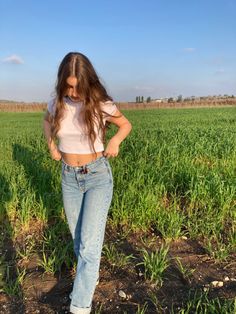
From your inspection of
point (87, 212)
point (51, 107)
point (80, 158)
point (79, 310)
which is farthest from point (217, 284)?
point (51, 107)

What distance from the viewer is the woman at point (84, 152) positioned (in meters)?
2.94

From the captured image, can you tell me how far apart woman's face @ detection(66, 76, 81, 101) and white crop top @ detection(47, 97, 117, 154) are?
5cm

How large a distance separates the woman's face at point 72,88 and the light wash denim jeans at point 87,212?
1.61 feet

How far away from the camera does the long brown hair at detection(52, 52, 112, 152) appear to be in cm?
289

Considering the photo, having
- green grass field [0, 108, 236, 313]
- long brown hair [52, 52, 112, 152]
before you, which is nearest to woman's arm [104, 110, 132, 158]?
long brown hair [52, 52, 112, 152]

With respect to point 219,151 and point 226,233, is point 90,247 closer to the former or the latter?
point 226,233

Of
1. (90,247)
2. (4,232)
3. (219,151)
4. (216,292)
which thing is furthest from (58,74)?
(219,151)

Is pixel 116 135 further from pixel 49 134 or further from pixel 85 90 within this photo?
pixel 49 134

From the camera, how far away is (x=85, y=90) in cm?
292

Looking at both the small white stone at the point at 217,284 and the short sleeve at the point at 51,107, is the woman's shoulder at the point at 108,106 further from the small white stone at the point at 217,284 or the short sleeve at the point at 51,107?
the small white stone at the point at 217,284

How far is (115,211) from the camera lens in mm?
4801

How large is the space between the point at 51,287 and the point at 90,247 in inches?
33.6

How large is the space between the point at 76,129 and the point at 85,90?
311 mm

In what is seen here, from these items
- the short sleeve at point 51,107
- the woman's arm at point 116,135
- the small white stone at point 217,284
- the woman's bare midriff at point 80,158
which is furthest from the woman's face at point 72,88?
the small white stone at point 217,284
